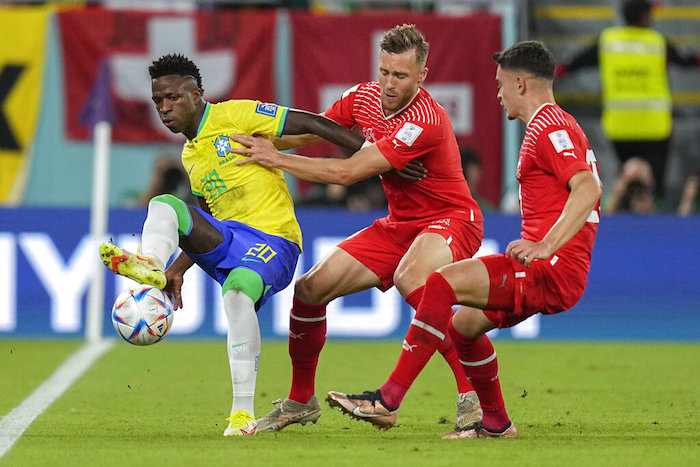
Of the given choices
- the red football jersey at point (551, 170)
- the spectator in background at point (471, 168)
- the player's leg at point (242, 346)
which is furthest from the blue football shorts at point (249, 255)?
the spectator in background at point (471, 168)

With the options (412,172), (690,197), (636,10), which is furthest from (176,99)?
(636,10)

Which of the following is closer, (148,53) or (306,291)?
(306,291)

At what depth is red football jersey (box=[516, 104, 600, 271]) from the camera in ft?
20.0

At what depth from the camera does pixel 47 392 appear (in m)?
8.23

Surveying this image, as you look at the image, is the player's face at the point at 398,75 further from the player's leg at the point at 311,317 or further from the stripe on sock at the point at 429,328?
the stripe on sock at the point at 429,328

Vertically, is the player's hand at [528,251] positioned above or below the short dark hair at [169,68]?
below

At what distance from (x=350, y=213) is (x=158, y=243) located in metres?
5.44

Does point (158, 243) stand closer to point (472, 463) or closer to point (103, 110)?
point (472, 463)

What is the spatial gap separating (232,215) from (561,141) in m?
1.78

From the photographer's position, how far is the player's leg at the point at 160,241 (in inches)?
236

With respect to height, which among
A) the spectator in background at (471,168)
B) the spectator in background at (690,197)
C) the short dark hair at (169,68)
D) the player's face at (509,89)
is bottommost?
the spectator in background at (690,197)

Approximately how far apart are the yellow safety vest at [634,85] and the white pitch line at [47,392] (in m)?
5.74

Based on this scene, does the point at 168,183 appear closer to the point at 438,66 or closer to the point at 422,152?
the point at 438,66

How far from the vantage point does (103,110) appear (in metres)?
11.7
